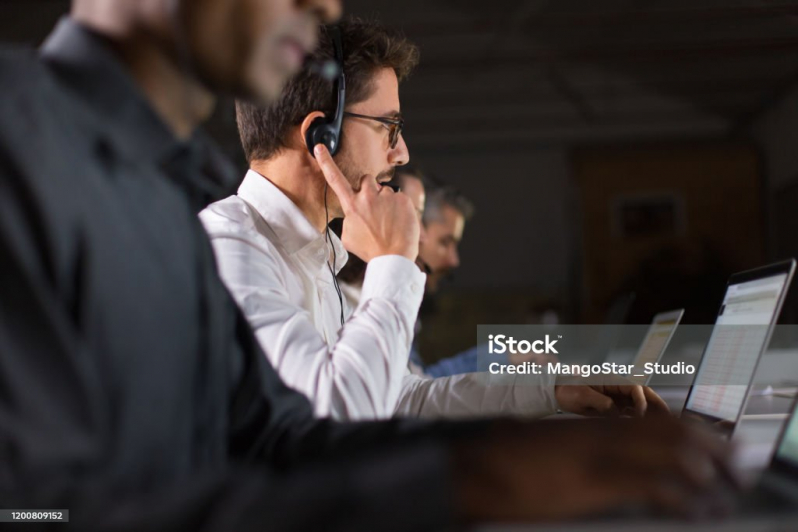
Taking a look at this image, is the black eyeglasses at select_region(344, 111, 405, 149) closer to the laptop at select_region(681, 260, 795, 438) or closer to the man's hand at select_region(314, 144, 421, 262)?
the man's hand at select_region(314, 144, 421, 262)

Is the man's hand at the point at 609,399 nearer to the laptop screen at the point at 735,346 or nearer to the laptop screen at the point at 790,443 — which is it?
the laptop screen at the point at 735,346

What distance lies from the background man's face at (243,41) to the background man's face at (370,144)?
79 centimetres

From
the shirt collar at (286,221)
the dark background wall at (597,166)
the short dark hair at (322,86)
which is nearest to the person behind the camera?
the shirt collar at (286,221)

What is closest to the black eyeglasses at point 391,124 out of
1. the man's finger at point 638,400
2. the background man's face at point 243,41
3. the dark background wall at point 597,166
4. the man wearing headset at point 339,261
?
the man wearing headset at point 339,261

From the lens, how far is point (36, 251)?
588mm

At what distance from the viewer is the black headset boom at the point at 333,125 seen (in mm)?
1572

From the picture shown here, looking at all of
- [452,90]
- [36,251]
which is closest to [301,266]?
[36,251]

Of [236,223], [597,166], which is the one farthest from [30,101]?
[597,166]

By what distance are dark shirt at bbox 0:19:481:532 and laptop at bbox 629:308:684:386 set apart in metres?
1.16

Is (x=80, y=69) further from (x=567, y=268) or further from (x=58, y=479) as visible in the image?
(x=567, y=268)

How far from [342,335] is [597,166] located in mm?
9358

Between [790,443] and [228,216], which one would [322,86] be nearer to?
[228,216]

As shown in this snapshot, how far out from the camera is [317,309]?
1524mm

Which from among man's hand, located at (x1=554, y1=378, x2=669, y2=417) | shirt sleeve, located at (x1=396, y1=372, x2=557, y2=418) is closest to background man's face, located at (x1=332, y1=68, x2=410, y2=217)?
shirt sleeve, located at (x1=396, y1=372, x2=557, y2=418)
